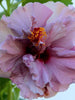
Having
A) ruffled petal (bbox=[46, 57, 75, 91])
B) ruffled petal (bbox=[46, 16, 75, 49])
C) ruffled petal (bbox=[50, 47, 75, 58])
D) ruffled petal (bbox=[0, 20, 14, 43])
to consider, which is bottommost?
ruffled petal (bbox=[46, 57, 75, 91])

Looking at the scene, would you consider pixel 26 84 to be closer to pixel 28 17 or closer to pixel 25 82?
pixel 25 82

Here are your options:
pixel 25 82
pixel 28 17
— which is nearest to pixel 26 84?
pixel 25 82

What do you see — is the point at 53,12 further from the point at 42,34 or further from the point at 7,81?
the point at 7,81

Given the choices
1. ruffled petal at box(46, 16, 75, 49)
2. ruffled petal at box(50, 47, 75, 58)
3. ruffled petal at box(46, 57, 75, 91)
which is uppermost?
ruffled petal at box(46, 16, 75, 49)

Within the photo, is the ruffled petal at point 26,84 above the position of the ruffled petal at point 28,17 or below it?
below

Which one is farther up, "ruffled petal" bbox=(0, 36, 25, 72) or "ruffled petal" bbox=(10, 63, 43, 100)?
"ruffled petal" bbox=(0, 36, 25, 72)

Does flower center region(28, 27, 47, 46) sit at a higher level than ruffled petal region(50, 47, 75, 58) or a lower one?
higher

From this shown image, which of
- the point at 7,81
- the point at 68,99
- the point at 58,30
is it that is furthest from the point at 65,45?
the point at 68,99
